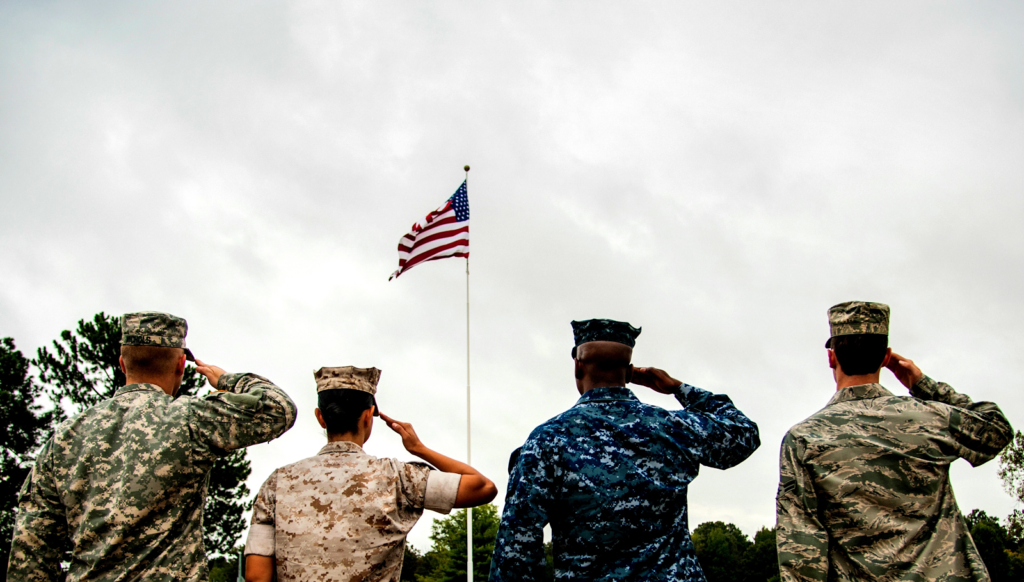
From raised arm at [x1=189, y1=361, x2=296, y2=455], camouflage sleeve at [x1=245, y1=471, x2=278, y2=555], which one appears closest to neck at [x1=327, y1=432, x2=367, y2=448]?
raised arm at [x1=189, y1=361, x2=296, y2=455]

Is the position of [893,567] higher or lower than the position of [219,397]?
lower

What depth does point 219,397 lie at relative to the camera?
12.8ft

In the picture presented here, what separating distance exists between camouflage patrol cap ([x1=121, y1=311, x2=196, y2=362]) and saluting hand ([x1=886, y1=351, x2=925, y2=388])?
164 inches

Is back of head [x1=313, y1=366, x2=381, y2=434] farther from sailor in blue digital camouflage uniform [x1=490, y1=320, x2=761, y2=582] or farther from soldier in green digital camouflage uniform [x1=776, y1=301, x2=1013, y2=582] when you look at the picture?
soldier in green digital camouflage uniform [x1=776, y1=301, x2=1013, y2=582]

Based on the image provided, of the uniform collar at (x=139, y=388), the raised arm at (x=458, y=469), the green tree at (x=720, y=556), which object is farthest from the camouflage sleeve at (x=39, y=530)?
the green tree at (x=720, y=556)

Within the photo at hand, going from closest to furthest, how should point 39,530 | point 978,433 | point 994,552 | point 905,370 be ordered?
point 39,530 < point 978,433 < point 905,370 < point 994,552

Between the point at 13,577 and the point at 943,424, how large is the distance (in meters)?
4.88

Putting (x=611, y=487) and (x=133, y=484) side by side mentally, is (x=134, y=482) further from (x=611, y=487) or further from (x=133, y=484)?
(x=611, y=487)

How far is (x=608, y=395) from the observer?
4004mm

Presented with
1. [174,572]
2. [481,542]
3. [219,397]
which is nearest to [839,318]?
[219,397]

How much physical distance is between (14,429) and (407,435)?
3158cm

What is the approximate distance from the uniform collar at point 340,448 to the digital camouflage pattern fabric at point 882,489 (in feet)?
7.63

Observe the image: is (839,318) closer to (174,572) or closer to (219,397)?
(219,397)

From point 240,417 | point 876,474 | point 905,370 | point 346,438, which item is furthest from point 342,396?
point 905,370
